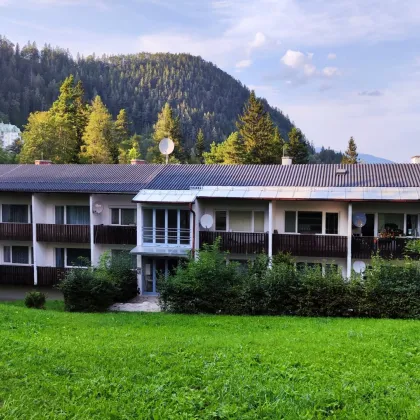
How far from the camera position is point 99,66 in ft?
586

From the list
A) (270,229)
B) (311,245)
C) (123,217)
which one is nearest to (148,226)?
(123,217)

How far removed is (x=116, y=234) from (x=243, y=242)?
631cm

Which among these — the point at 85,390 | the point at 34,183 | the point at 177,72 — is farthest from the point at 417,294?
the point at 177,72

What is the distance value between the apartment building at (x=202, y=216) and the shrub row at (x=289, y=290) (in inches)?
119

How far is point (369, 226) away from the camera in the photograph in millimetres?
20375

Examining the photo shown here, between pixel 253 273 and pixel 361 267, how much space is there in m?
6.02

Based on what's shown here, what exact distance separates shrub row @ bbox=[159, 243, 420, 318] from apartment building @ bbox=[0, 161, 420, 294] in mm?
3026

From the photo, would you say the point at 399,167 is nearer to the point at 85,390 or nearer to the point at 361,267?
the point at 361,267

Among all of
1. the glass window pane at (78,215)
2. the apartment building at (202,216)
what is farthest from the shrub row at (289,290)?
the glass window pane at (78,215)

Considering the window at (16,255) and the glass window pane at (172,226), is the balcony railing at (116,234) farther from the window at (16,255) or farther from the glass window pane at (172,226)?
the window at (16,255)

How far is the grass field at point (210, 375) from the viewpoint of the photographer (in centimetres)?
534

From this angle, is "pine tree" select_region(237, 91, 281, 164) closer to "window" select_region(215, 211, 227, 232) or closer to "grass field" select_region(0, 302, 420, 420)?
"window" select_region(215, 211, 227, 232)

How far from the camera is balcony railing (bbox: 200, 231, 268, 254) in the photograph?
20.5 meters

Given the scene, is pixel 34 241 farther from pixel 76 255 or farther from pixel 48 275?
pixel 76 255
